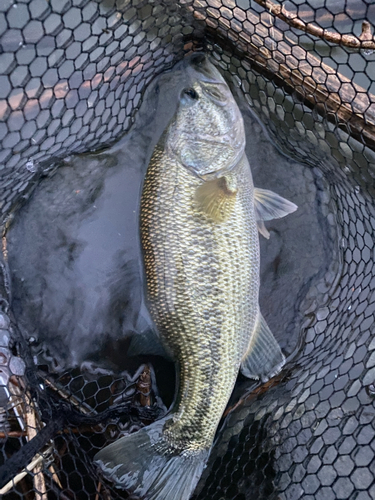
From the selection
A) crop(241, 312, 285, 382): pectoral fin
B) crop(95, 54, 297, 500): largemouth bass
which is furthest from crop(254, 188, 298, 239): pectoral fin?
crop(241, 312, 285, 382): pectoral fin

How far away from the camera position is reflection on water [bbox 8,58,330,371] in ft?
9.60

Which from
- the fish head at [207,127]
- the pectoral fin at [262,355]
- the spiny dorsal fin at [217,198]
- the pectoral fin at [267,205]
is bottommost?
the pectoral fin at [262,355]

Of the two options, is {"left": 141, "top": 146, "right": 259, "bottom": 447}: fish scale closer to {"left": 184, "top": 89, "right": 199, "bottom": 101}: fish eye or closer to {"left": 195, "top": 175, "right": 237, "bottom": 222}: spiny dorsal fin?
{"left": 195, "top": 175, "right": 237, "bottom": 222}: spiny dorsal fin

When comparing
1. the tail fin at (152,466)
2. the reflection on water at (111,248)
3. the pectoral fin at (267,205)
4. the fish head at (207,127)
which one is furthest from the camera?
the reflection on water at (111,248)

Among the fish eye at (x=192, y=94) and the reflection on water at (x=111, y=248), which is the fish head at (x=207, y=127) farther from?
the reflection on water at (x=111, y=248)

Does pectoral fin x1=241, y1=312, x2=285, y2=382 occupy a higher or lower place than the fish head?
lower

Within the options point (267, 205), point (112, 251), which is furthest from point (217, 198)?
point (112, 251)

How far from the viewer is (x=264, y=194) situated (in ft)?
9.13

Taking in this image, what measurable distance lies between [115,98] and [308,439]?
7.99ft

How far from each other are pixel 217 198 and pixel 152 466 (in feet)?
4.97

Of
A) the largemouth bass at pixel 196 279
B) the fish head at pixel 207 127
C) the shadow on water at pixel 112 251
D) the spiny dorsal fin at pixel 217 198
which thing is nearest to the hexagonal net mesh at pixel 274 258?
the shadow on water at pixel 112 251

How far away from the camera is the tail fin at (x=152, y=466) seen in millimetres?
2438

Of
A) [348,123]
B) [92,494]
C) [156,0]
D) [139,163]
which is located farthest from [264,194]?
[92,494]

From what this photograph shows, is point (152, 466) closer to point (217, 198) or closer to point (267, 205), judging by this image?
point (217, 198)
